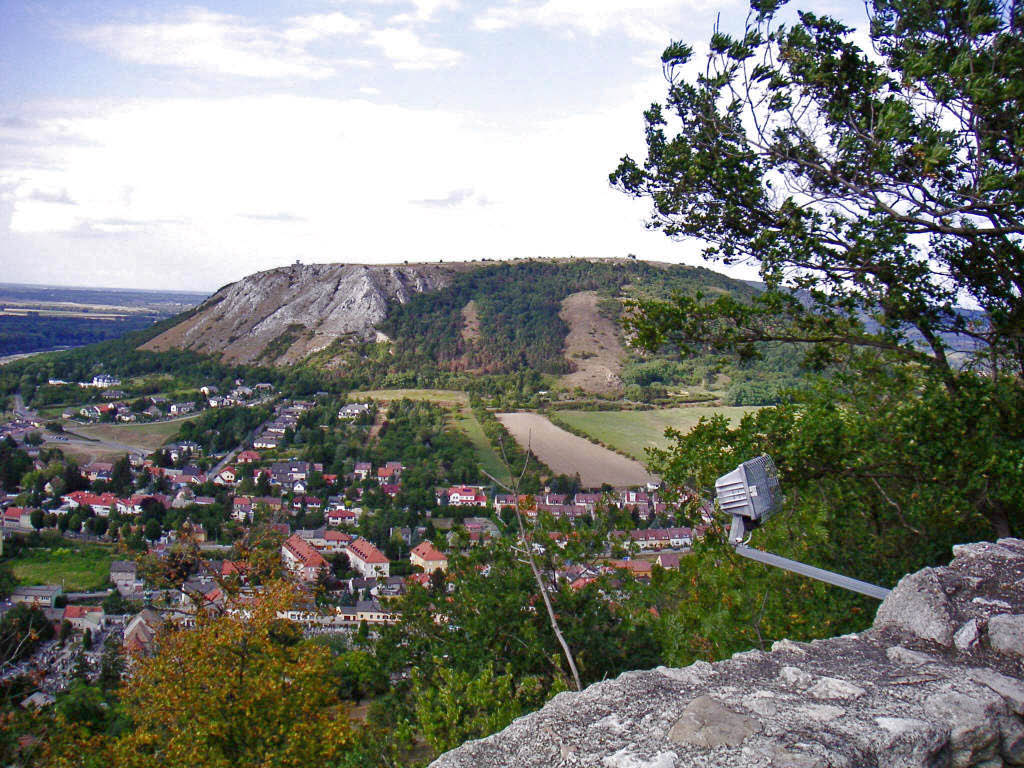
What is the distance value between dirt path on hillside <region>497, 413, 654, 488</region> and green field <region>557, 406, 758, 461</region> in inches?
41.9

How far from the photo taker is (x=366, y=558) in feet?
88.6

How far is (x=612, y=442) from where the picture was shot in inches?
1783

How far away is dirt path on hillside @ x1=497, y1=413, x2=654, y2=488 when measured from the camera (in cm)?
3762

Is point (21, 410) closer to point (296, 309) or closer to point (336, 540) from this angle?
→ point (296, 309)

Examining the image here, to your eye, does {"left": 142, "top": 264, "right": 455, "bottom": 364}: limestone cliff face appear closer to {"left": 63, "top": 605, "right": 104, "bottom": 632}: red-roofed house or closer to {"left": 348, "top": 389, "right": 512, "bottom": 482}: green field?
{"left": 348, "top": 389, "right": 512, "bottom": 482}: green field

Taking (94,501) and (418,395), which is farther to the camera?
(418,395)

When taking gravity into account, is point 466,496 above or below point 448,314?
below

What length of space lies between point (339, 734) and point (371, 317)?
81.3 m

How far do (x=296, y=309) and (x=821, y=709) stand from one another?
9498 centimetres

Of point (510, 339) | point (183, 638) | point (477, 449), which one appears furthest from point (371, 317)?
point (183, 638)

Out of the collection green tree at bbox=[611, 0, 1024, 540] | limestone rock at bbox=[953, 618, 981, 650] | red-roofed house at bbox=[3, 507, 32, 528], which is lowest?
red-roofed house at bbox=[3, 507, 32, 528]

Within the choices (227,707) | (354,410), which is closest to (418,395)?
(354,410)

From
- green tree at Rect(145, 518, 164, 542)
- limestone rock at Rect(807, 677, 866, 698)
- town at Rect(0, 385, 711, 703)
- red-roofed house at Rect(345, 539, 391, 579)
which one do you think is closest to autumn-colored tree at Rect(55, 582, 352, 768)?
town at Rect(0, 385, 711, 703)

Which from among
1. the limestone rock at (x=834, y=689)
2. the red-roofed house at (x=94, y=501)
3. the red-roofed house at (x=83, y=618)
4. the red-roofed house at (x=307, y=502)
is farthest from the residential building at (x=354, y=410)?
the limestone rock at (x=834, y=689)
